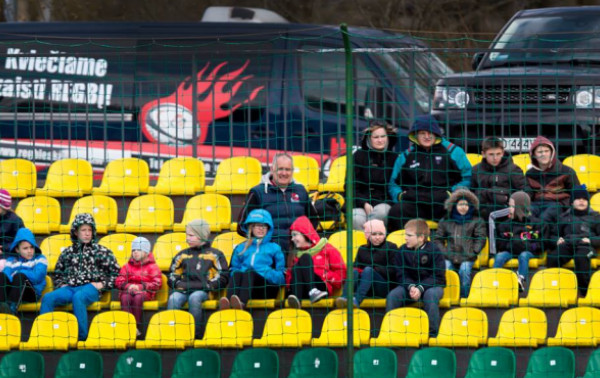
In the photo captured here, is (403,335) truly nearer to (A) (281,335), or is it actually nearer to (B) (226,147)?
(A) (281,335)

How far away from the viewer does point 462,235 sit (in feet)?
40.1

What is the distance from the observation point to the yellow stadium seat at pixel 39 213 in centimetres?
1348

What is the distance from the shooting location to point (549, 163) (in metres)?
12.6

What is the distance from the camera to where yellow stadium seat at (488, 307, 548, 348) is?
11633 millimetres

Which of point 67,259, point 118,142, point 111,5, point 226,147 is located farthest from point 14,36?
point 111,5

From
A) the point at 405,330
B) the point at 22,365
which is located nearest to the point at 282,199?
the point at 405,330

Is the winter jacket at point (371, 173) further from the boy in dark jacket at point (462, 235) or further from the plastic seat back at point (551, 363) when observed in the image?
the plastic seat back at point (551, 363)

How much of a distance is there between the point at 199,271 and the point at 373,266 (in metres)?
1.43

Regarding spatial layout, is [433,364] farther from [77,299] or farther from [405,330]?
[77,299]

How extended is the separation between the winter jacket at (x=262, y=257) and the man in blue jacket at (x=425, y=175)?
3.87 feet

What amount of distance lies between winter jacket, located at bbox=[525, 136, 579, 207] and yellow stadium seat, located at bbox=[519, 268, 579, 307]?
0.74m

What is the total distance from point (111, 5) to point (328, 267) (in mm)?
14228

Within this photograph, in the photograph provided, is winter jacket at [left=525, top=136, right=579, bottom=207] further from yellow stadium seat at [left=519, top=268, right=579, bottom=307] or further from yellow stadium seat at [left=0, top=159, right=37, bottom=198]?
yellow stadium seat at [left=0, top=159, right=37, bottom=198]

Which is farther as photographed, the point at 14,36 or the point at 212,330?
the point at 14,36
